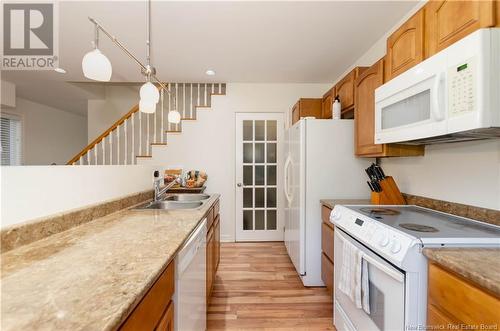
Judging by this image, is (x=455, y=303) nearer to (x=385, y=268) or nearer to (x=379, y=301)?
(x=385, y=268)

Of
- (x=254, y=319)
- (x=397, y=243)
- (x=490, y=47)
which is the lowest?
(x=254, y=319)

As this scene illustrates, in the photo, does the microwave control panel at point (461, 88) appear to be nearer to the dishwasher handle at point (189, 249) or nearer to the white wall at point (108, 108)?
the dishwasher handle at point (189, 249)

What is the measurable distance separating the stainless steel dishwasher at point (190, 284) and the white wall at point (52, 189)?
0.65m

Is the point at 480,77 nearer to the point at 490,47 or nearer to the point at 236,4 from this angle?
the point at 490,47

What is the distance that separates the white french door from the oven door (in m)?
2.20

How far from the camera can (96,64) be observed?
1.18 m

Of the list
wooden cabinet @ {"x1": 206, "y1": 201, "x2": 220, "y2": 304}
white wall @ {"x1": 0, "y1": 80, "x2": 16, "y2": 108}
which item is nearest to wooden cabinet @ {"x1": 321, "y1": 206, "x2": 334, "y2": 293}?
wooden cabinet @ {"x1": 206, "y1": 201, "x2": 220, "y2": 304}

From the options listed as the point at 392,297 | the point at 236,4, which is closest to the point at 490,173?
the point at 392,297

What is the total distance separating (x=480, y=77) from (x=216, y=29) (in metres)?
2.02

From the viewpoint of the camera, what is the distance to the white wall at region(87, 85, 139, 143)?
4621mm

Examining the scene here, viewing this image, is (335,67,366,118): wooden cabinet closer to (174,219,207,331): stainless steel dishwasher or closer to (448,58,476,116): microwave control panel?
(448,58,476,116): microwave control panel

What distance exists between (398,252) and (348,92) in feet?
6.08

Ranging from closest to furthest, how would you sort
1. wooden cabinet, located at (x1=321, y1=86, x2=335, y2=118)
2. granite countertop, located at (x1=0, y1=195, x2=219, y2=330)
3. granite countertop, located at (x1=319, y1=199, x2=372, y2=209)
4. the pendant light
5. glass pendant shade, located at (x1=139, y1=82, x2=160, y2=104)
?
granite countertop, located at (x1=0, y1=195, x2=219, y2=330) < the pendant light < glass pendant shade, located at (x1=139, y1=82, x2=160, y2=104) < granite countertop, located at (x1=319, y1=199, x2=372, y2=209) < wooden cabinet, located at (x1=321, y1=86, x2=335, y2=118)

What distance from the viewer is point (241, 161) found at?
12.3ft
